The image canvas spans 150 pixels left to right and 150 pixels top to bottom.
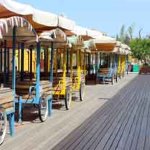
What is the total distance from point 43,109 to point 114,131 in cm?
198

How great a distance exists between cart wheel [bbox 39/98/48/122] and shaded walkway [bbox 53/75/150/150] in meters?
0.93

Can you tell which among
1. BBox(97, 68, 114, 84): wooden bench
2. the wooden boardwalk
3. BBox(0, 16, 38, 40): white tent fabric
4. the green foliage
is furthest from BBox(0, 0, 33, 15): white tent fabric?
the green foliage

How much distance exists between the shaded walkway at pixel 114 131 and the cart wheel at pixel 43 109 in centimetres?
93

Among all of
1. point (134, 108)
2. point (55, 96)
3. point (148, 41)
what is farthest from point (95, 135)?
point (148, 41)

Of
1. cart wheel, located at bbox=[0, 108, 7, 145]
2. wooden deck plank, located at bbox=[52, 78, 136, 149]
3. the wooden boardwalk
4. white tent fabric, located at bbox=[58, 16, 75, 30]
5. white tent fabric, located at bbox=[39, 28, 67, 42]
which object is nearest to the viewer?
cart wheel, located at bbox=[0, 108, 7, 145]

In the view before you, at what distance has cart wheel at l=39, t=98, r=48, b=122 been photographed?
33.7 ft

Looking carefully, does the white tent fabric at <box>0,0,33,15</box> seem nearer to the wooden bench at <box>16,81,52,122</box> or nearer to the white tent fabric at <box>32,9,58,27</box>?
the white tent fabric at <box>32,9,58,27</box>

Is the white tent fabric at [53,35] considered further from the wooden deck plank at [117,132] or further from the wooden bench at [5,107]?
the wooden deck plank at [117,132]

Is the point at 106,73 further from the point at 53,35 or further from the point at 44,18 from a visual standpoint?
the point at 44,18

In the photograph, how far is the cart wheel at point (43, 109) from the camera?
10.3 meters

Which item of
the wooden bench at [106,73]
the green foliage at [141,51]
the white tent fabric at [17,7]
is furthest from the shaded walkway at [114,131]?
the green foliage at [141,51]

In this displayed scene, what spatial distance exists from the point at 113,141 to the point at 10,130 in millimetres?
1964

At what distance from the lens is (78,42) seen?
13.7 meters

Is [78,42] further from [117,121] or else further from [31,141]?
[31,141]
